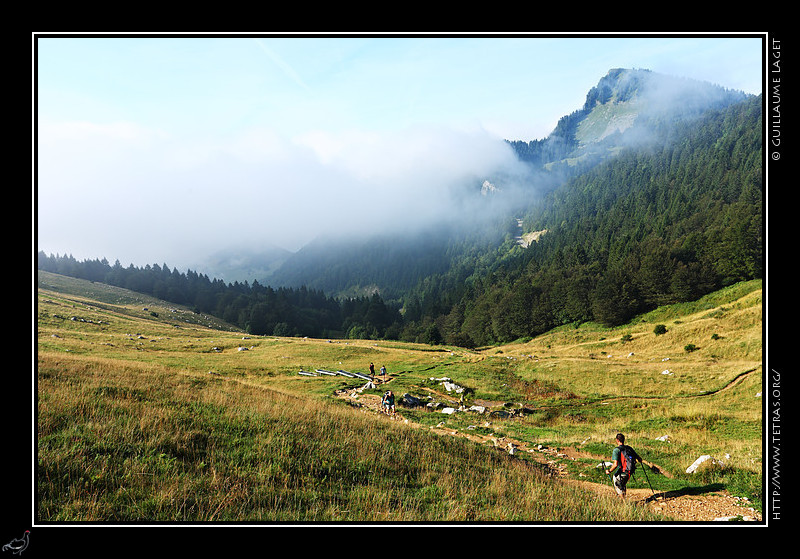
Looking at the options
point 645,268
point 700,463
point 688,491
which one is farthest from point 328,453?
point 645,268

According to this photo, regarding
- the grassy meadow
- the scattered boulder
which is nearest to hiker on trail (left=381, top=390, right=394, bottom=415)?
the grassy meadow

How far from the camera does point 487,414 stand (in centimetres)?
3042

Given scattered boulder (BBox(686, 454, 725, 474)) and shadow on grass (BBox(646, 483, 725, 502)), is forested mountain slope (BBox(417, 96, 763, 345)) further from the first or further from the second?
shadow on grass (BBox(646, 483, 725, 502))

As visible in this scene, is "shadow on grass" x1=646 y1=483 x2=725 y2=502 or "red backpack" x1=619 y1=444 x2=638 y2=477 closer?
"red backpack" x1=619 y1=444 x2=638 y2=477
